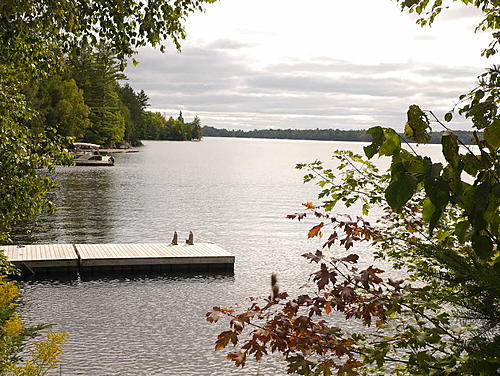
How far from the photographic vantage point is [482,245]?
1.99 meters

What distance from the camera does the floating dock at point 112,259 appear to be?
2091 cm

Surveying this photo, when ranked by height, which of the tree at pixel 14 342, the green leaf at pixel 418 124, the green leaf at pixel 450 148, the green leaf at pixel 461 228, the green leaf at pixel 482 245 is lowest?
the tree at pixel 14 342

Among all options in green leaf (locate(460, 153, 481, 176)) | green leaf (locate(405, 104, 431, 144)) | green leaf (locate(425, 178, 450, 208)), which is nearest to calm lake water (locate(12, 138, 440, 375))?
green leaf (locate(405, 104, 431, 144))

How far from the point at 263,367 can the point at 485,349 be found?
38.1 feet

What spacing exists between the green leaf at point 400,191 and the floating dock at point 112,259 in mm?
20670

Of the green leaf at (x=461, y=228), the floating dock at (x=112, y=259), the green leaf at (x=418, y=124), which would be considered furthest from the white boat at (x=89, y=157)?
the green leaf at (x=461, y=228)

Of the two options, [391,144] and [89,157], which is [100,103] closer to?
[89,157]

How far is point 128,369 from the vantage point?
12.8 metres

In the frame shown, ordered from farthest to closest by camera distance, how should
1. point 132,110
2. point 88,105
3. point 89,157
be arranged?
point 132,110, point 88,105, point 89,157

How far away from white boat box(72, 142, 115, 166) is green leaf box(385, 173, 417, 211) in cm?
7639

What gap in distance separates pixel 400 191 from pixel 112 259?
20.9m

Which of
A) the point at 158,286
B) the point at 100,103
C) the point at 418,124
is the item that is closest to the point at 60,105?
the point at 100,103

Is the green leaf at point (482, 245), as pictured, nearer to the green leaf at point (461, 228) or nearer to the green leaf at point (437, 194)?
the green leaf at point (461, 228)

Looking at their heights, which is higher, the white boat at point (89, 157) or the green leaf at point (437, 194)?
the green leaf at point (437, 194)
